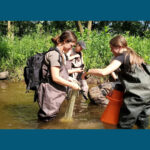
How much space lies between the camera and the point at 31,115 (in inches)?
165

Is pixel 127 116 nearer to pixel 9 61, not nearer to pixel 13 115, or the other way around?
pixel 13 115

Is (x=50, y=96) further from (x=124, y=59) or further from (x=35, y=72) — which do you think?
(x=124, y=59)

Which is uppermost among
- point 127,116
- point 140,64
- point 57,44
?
point 57,44

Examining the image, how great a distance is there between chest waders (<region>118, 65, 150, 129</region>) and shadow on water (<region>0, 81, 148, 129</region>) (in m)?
0.53

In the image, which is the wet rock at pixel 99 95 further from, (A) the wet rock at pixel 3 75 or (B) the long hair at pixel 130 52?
(A) the wet rock at pixel 3 75

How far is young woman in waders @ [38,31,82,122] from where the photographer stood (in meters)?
3.20

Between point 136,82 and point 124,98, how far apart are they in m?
0.26

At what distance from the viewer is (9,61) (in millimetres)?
8195

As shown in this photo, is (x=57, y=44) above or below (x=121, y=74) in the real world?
above

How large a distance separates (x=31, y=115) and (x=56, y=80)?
1291 mm

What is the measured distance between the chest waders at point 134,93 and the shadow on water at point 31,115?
20.8 inches

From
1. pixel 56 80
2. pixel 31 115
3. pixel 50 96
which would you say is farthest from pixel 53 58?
pixel 31 115

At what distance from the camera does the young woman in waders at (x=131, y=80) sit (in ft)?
A: 9.64

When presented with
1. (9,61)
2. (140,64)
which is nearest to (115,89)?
(140,64)
